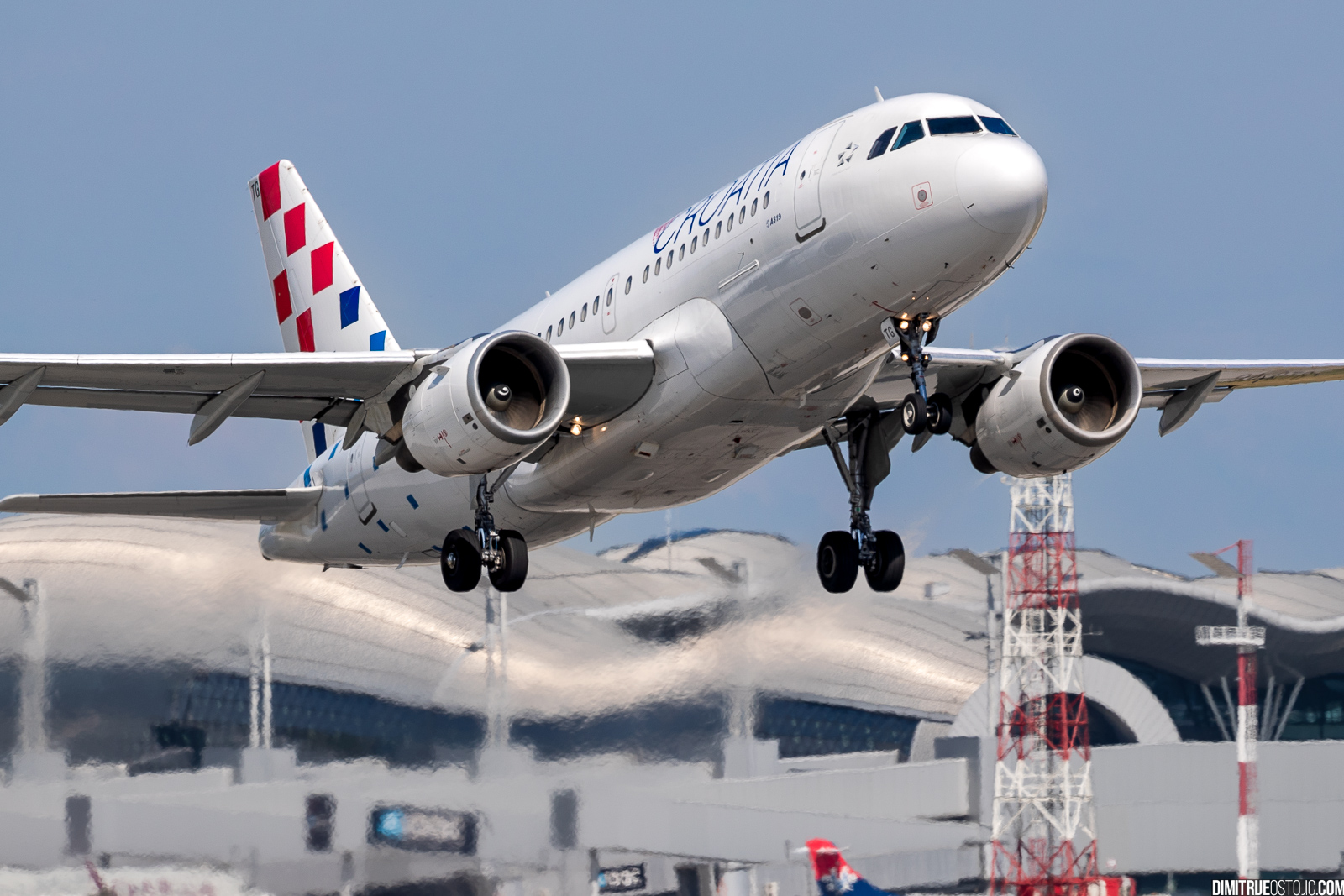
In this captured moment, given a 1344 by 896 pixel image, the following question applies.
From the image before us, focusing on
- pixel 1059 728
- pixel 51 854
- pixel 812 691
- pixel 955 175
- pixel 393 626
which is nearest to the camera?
pixel 955 175

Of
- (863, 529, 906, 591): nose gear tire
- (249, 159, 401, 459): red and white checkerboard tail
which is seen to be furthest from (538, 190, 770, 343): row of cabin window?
(249, 159, 401, 459): red and white checkerboard tail

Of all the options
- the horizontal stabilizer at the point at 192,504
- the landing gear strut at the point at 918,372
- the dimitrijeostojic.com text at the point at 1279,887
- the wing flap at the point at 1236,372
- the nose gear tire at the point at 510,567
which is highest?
the wing flap at the point at 1236,372

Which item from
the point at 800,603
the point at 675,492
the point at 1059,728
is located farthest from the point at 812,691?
the point at 1059,728

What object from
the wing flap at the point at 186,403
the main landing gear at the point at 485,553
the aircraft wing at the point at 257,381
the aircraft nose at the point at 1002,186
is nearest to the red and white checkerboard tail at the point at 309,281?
the wing flap at the point at 186,403

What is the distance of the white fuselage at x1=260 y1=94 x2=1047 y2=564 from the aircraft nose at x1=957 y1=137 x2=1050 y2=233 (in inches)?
0.8

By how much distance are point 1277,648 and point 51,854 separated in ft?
125

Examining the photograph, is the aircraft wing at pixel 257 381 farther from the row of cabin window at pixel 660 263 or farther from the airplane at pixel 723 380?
the row of cabin window at pixel 660 263

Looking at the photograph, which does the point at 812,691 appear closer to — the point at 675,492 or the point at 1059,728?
the point at 675,492

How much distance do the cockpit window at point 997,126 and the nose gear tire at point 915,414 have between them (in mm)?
3266

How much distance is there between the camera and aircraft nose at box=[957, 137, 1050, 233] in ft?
56.0

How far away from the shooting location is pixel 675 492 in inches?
910

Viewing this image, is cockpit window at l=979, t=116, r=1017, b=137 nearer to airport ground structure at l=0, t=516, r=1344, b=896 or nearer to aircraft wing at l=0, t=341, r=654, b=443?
aircraft wing at l=0, t=341, r=654, b=443

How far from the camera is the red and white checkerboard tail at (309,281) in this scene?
97.9ft

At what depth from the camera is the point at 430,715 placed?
28.4 meters
